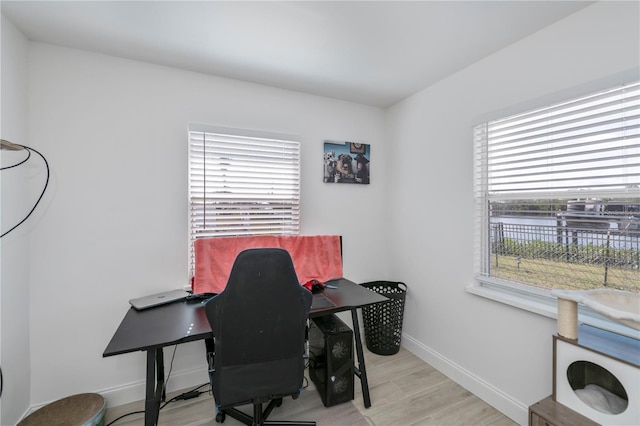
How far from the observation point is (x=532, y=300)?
1.75m

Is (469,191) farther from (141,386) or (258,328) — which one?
(141,386)

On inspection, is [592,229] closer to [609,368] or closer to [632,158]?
[632,158]

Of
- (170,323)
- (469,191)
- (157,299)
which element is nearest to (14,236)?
(157,299)

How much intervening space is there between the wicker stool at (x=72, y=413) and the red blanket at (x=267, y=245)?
33.5 inches

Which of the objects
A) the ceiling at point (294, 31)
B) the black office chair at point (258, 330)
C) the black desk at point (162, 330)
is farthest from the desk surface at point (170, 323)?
the ceiling at point (294, 31)

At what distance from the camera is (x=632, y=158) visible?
1.36 m

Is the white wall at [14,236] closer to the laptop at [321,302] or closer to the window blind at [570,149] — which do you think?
the laptop at [321,302]

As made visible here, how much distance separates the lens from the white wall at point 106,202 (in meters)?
1.78

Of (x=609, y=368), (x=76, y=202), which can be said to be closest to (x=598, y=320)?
(x=609, y=368)

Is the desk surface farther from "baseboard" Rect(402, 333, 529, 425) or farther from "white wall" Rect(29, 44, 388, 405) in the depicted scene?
"baseboard" Rect(402, 333, 529, 425)

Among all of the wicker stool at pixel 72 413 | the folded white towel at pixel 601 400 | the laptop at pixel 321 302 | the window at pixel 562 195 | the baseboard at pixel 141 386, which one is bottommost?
the baseboard at pixel 141 386

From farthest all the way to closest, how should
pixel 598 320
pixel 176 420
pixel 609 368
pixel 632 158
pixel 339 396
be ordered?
pixel 339 396 → pixel 176 420 → pixel 598 320 → pixel 632 158 → pixel 609 368

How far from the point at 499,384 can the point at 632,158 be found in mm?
1577

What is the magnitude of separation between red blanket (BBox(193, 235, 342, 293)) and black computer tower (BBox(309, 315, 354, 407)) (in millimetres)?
458
